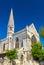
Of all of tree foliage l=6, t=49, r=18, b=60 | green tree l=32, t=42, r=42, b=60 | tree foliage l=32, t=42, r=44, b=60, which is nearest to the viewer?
tree foliage l=6, t=49, r=18, b=60

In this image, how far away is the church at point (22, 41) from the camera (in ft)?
151

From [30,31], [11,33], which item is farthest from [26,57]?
[11,33]

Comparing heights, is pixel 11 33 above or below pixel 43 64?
above

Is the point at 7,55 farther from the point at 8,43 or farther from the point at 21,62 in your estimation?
the point at 8,43

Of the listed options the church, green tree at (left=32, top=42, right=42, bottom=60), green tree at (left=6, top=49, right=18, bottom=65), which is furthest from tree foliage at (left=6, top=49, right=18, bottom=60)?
green tree at (left=32, top=42, right=42, bottom=60)

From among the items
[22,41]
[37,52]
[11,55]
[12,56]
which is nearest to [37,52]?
[37,52]

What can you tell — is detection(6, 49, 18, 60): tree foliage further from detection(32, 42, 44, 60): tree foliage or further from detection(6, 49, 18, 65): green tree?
detection(32, 42, 44, 60): tree foliage

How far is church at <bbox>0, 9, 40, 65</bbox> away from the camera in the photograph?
46.1 metres

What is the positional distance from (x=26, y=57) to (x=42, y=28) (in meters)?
18.3

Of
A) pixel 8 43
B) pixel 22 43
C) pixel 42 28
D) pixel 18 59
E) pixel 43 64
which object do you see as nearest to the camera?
pixel 42 28

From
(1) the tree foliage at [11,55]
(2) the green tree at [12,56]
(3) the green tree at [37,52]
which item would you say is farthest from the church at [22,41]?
(3) the green tree at [37,52]

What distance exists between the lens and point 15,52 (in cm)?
4491

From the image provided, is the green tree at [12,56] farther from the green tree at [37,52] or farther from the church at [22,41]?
the green tree at [37,52]

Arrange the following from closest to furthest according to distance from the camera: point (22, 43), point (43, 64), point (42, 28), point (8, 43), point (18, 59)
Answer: point (42, 28)
point (43, 64)
point (18, 59)
point (22, 43)
point (8, 43)
